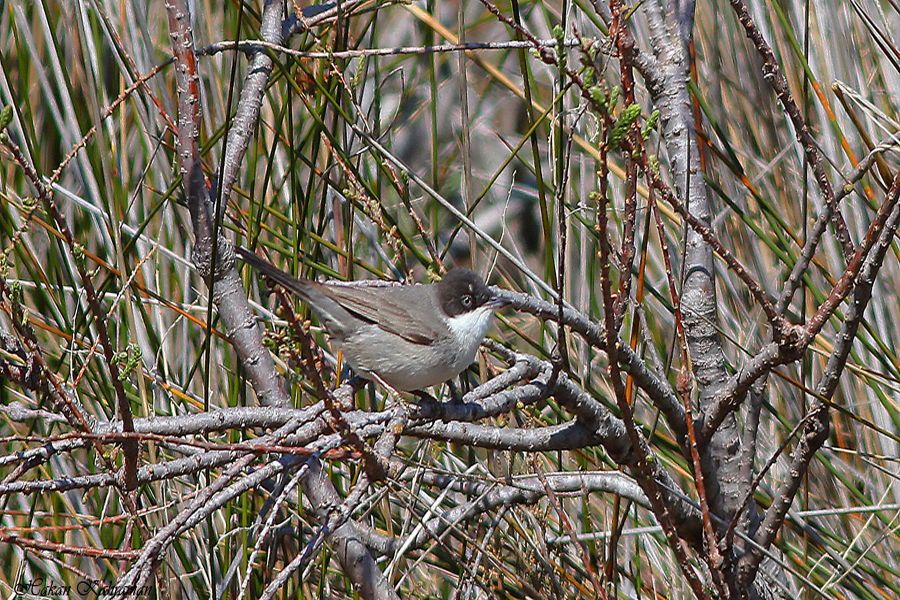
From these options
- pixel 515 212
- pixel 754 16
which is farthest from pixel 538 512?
pixel 515 212

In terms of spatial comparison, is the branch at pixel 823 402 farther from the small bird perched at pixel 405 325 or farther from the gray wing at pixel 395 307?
the gray wing at pixel 395 307

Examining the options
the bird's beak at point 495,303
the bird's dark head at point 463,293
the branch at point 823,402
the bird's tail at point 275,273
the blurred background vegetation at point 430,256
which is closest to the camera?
the branch at point 823,402

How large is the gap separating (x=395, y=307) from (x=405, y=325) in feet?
0.28

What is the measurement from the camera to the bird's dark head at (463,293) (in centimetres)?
264

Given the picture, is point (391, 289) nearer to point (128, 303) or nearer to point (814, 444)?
point (128, 303)

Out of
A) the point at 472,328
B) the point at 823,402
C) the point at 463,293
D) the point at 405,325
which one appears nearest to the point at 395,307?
the point at 405,325

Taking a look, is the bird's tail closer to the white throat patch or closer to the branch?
the white throat patch

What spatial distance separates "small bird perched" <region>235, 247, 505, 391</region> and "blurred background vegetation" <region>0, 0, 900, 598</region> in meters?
0.10

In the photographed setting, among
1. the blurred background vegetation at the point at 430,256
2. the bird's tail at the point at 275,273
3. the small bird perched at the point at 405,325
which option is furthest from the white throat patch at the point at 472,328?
the bird's tail at the point at 275,273

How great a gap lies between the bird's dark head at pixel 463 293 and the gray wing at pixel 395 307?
0.14 ft

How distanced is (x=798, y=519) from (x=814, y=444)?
1.35 ft

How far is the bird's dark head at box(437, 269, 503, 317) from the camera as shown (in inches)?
104

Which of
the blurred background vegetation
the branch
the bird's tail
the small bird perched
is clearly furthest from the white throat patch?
the branch

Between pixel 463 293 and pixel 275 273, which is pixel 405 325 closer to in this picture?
pixel 463 293
